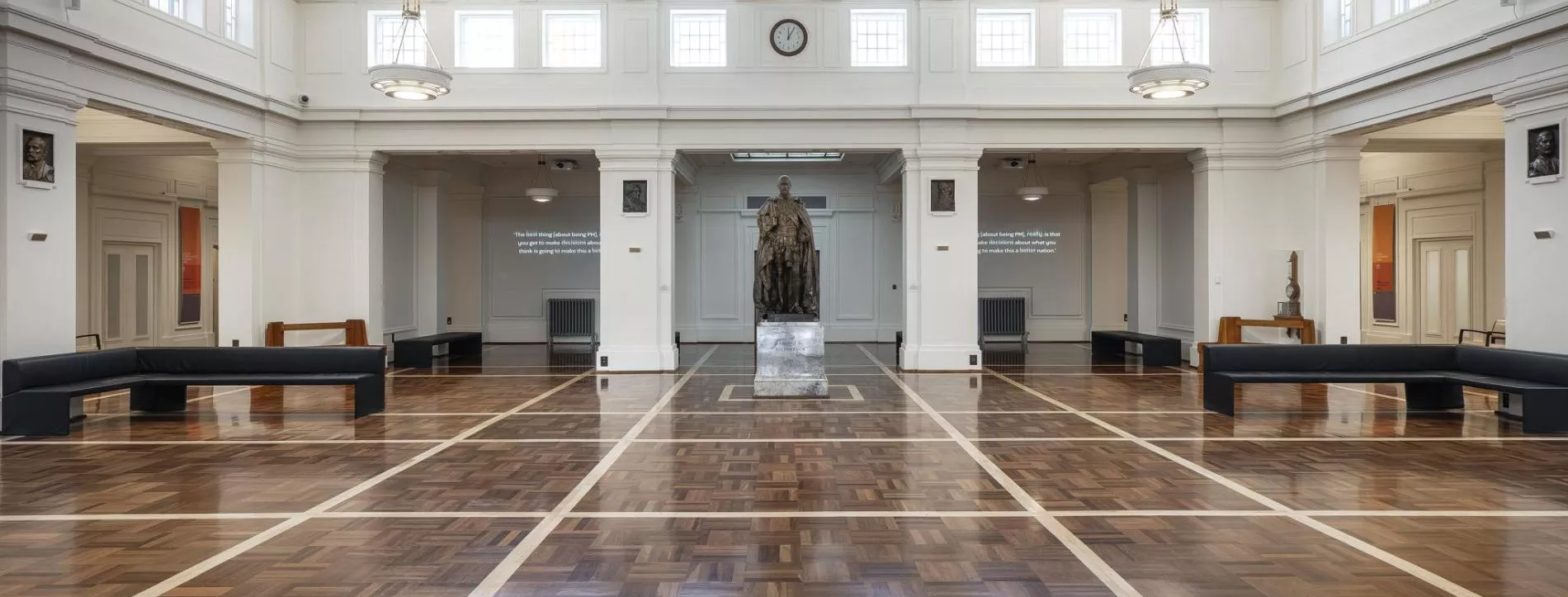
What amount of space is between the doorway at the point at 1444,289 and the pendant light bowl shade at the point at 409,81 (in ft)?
53.8

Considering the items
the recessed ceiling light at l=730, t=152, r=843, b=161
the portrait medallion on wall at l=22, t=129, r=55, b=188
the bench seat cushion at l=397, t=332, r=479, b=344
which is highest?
the recessed ceiling light at l=730, t=152, r=843, b=161

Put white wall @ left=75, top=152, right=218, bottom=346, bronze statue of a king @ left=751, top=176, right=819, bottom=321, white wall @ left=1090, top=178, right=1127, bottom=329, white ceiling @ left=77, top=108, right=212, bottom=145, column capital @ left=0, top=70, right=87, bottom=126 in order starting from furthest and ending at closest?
white wall @ left=1090, top=178, right=1127, bottom=329 → white wall @ left=75, top=152, right=218, bottom=346 → white ceiling @ left=77, top=108, right=212, bottom=145 → bronze statue of a king @ left=751, top=176, right=819, bottom=321 → column capital @ left=0, top=70, right=87, bottom=126

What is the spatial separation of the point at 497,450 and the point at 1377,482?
6.44 m

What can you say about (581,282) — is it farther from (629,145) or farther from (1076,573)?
(1076,573)

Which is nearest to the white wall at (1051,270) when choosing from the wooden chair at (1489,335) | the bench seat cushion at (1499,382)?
the wooden chair at (1489,335)

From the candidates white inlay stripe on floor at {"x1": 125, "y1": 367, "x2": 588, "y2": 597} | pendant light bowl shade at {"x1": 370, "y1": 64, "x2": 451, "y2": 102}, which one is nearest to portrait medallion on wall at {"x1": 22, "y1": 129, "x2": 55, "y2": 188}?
pendant light bowl shade at {"x1": 370, "y1": 64, "x2": 451, "y2": 102}

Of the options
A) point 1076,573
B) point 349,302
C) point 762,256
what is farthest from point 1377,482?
point 349,302

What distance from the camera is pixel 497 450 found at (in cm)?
647

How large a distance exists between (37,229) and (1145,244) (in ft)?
54.7

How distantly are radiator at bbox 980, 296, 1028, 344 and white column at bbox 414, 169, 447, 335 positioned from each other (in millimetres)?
11811

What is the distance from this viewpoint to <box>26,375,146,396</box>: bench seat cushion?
23.7ft

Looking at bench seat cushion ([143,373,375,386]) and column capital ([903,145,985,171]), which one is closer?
bench seat cushion ([143,373,375,386])

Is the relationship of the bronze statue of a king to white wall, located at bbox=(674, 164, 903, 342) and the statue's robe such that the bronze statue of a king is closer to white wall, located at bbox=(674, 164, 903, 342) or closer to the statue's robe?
the statue's robe

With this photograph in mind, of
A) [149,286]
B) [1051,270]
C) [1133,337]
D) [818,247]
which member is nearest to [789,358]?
[1133,337]
